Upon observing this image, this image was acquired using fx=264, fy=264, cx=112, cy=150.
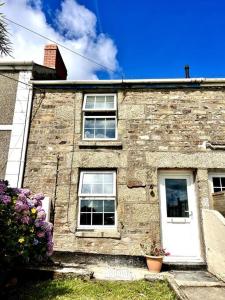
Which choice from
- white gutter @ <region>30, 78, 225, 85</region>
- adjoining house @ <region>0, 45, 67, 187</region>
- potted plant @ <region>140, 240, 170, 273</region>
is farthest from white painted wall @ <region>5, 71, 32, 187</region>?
potted plant @ <region>140, 240, 170, 273</region>

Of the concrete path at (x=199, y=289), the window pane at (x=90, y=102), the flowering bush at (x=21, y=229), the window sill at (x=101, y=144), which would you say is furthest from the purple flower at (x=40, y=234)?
the window pane at (x=90, y=102)

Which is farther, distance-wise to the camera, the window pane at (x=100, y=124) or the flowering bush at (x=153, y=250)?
the window pane at (x=100, y=124)

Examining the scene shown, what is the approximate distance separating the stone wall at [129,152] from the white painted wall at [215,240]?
2.08 ft

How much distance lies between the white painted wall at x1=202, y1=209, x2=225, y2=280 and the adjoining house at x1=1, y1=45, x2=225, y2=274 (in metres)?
0.19

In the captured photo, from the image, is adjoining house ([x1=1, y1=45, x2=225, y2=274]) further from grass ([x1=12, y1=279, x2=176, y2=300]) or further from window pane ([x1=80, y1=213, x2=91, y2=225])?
→ grass ([x1=12, y1=279, x2=176, y2=300])

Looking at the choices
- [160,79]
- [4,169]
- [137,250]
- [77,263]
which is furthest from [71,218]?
[160,79]

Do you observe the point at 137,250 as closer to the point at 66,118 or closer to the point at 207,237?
the point at 207,237

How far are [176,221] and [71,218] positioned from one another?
279cm

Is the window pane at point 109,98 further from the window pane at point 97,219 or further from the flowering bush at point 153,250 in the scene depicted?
the flowering bush at point 153,250

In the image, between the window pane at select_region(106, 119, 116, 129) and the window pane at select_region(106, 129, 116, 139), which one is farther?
the window pane at select_region(106, 119, 116, 129)

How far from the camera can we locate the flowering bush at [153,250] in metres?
6.33

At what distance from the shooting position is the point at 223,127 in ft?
24.8

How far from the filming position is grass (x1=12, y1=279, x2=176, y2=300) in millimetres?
4531

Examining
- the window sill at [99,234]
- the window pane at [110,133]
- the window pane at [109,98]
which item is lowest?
the window sill at [99,234]
